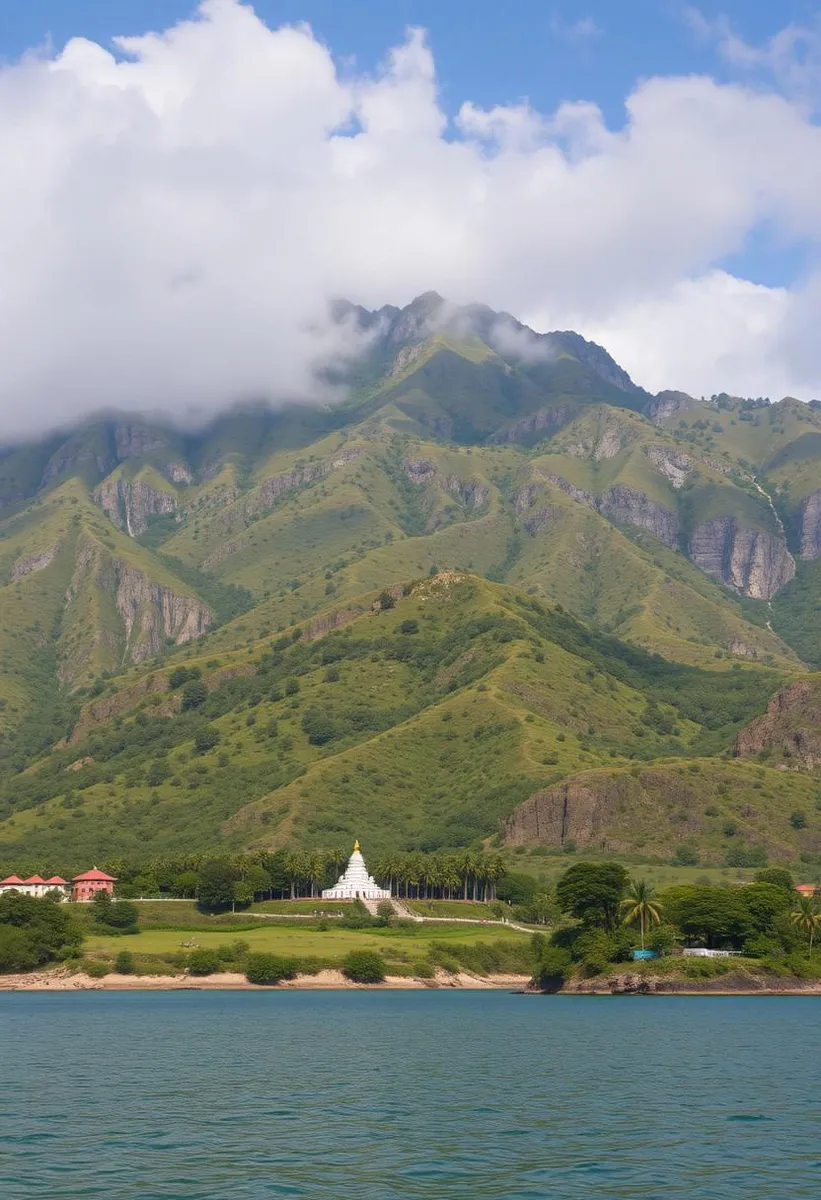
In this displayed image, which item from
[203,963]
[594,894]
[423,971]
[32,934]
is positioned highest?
[594,894]

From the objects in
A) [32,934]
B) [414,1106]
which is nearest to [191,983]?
[32,934]

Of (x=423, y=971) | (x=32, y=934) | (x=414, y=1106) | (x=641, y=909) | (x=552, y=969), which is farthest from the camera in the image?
(x=423, y=971)

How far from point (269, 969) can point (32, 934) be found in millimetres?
30394

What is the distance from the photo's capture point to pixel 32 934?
186 m

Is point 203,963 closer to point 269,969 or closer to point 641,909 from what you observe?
point 269,969

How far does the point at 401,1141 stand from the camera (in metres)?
65.7

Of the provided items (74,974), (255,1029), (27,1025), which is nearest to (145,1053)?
(255,1029)

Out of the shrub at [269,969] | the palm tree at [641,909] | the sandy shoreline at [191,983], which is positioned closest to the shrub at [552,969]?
the sandy shoreline at [191,983]

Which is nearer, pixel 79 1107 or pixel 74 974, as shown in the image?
pixel 79 1107

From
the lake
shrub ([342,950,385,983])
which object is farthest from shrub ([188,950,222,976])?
the lake

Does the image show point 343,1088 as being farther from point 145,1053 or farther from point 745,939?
point 745,939

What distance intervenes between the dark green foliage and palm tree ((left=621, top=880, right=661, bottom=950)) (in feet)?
228

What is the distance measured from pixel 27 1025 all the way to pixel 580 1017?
48777 mm

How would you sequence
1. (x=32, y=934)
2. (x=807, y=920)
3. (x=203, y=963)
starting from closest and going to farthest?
(x=807, y=920), (x=203, y=963), (x=32, y=934)
